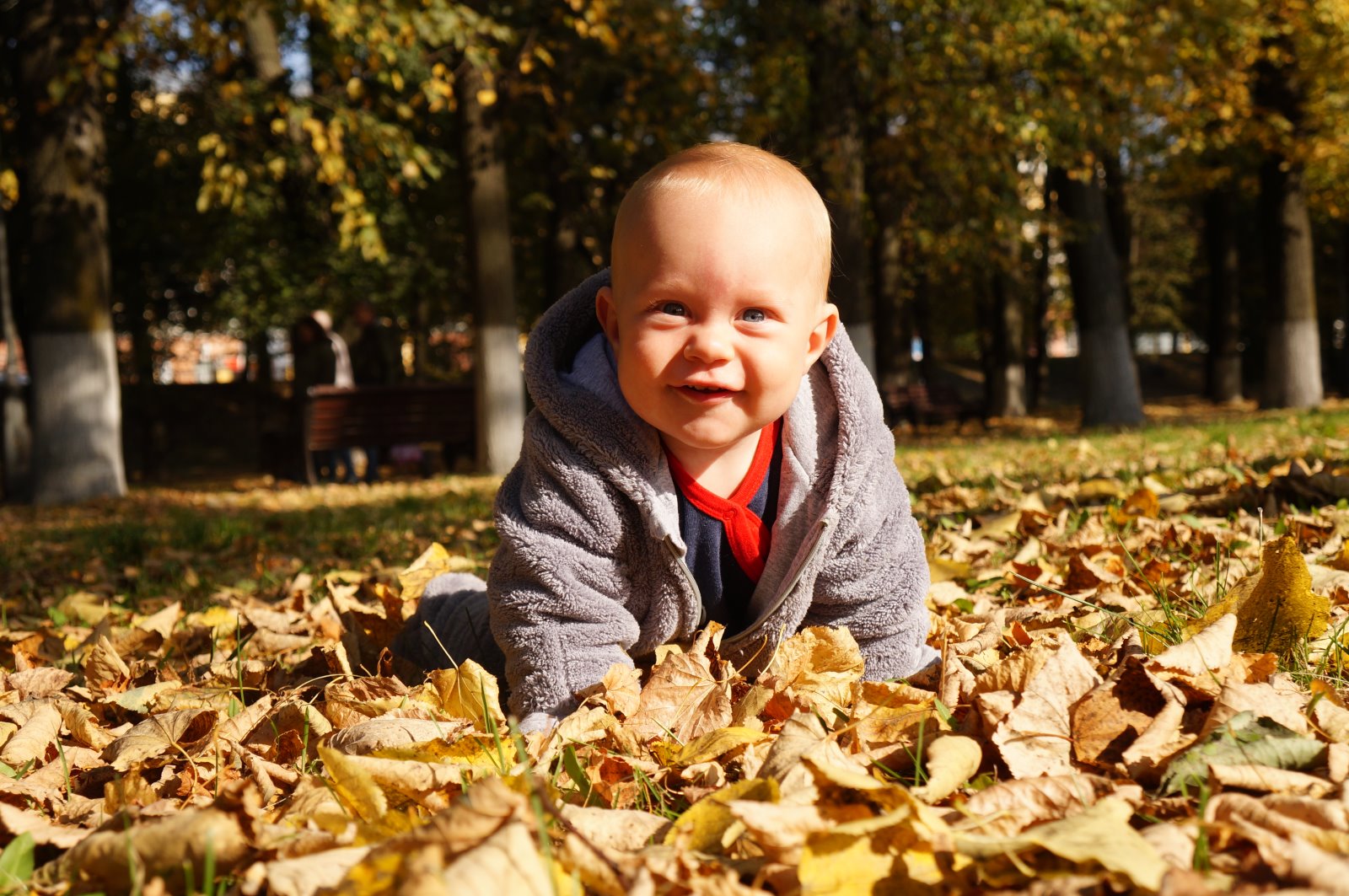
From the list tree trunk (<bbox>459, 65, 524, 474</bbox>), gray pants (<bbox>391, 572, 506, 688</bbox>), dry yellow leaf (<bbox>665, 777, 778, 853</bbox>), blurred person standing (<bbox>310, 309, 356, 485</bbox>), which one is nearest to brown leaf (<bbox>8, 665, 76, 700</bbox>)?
gray pants (<bbox>391, 572, 506, 688</bbox>)

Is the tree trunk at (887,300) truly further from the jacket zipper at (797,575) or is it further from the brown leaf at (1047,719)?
the brown leaf at (1047,719)

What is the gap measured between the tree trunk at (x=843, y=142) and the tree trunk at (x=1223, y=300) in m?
13.3

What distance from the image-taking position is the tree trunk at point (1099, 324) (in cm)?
1480

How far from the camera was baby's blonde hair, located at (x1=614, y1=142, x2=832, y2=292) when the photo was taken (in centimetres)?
220

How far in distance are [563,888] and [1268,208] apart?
63.2 feet

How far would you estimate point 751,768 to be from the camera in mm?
1823

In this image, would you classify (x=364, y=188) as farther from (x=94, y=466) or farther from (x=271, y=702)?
(x=271, y=702)

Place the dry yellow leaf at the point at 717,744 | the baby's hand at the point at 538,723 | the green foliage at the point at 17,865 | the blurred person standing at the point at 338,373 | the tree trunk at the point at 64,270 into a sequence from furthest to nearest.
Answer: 1. the blurred person standing at the point at 338,373
2. the tree trunk at the point at 64,270
3. the baby's hand at the point at 538,723
4. the dry yellow leaf at the point at 717,744
5. the green foliage at the point at 17,865

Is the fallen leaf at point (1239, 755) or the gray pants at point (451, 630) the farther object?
the gray pants at point (451, 630)

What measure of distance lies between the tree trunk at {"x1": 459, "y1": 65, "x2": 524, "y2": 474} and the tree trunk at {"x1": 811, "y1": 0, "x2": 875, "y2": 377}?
3.45 metres

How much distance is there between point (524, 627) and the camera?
2.35 m

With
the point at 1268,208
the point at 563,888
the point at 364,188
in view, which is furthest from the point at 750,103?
the point at 563,888

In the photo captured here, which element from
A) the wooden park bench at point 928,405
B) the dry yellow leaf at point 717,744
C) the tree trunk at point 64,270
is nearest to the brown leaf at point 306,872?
the dry yellow leaf at point 717,744

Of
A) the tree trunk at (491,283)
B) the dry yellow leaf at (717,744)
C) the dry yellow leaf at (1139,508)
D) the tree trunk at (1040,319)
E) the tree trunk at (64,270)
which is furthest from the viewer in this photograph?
the tree trunk at (1040,319)
